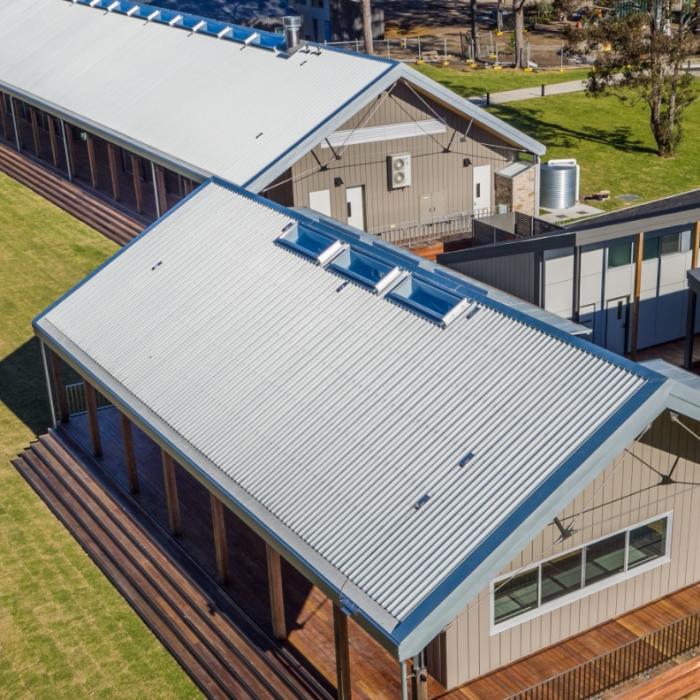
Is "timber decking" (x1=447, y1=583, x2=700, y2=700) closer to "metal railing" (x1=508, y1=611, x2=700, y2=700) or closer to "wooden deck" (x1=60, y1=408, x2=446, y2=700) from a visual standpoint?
"metal railing" (x1=508, y1=611, x2=700, y2=700)

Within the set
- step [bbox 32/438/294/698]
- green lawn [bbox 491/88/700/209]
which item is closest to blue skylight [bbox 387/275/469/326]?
step [bbox 32/438/294/698]

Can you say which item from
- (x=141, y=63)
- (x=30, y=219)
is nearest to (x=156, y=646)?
(x=30, y=219)

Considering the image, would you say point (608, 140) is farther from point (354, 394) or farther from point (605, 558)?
point (605, 558)

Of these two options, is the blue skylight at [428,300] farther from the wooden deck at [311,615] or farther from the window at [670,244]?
the window at [670,244]

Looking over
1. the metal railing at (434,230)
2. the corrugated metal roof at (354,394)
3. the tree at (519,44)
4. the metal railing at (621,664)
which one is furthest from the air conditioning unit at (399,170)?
the tree at (519,44)

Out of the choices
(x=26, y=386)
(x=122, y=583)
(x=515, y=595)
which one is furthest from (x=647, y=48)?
(x=515, y=595)

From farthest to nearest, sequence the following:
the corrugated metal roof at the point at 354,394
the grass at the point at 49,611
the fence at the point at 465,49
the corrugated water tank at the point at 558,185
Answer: the fence at the point at 465,49, the corrugated water tank at the point at 558,185, the grass at the point at 49,611, the corrugated metal roof at the point at 354,394
